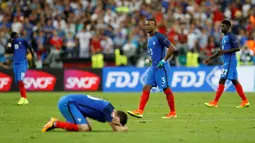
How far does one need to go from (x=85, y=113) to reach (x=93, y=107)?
9.8 inches

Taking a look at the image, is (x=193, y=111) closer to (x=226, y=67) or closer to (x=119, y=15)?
(x=226, y=67)

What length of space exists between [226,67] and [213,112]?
1847mm

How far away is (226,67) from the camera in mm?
20625

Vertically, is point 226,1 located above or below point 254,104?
above

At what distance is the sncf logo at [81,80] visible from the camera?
99.8 ft

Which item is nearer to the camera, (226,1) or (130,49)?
(130,49)

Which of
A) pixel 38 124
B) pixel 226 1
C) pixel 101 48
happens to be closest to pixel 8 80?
pixel 101 48

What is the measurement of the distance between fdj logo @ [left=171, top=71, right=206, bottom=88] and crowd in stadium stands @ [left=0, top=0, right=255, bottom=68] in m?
1.27

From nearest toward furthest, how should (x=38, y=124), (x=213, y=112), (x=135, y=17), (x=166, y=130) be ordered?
(x=166, y=130)
(x=38, y=124)
(x=213, y=112)
(x=135, y=17)

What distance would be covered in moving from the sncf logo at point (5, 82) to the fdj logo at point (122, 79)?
399 cm

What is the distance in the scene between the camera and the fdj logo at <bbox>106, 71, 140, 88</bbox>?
30.3 metres

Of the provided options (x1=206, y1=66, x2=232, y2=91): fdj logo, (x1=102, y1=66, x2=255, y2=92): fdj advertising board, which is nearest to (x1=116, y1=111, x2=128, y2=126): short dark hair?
(x1=102, y1=66, x2=255, y2=92): fdj advertising board

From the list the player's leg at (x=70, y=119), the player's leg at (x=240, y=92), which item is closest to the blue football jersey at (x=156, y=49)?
the player's leg at (x=70, y=119)

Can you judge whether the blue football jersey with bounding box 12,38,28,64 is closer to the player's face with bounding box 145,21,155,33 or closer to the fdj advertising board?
the player's face with bounding box 145,21,155,33
